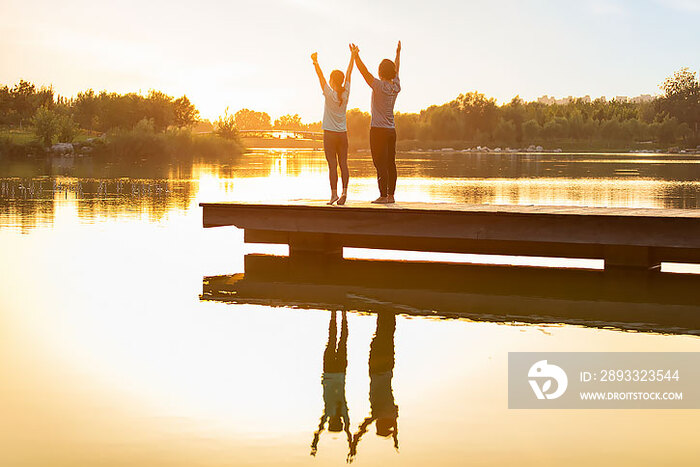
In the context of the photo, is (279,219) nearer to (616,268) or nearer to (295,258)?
(295,258)

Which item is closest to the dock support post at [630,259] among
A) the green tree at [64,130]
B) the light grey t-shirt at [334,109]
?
the light grey t-shirt at [334,109]

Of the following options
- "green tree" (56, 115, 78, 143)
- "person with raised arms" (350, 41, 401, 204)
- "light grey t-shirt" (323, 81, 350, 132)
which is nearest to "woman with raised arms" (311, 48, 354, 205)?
"light grey t-shirt" (323, 81, 350, 132)

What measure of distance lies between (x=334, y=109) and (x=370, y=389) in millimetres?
7361

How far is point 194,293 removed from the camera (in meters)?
12.3

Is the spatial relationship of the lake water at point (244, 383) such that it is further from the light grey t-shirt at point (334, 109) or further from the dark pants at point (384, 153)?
the dark pants at point (384, 153)

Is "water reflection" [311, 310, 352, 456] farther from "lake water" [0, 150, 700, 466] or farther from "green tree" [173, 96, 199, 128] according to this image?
"green tree" [173, 96, 199, 128]

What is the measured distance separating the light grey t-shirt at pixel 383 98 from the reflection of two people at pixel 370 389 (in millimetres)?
4928

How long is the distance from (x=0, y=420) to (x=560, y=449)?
3.70 metres

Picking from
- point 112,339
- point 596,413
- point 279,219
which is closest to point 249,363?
point 112,339

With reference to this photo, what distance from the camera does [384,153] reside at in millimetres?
14883

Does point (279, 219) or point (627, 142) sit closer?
point (279, 219)

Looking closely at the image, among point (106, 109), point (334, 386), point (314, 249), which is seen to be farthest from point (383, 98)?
point (106, 109)

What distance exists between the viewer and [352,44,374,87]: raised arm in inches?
551

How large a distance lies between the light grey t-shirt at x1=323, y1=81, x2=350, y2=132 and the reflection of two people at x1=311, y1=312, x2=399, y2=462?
15.8ft
